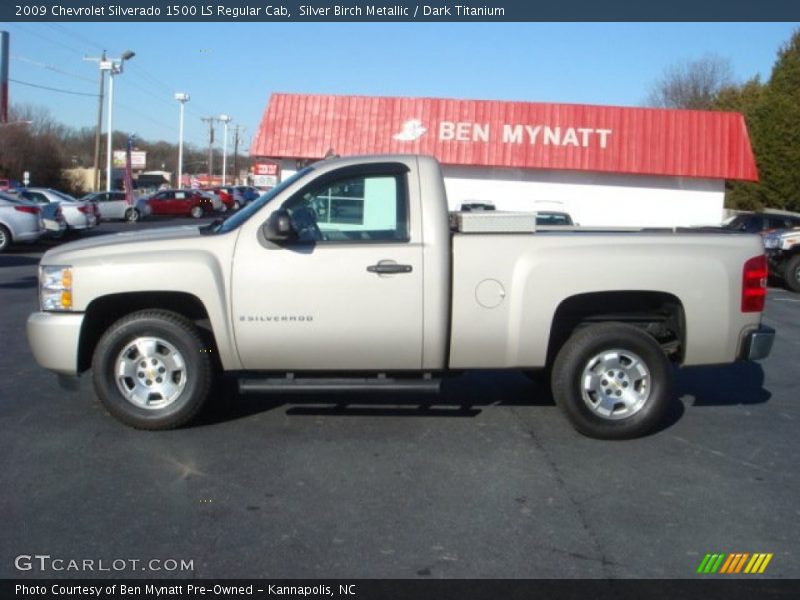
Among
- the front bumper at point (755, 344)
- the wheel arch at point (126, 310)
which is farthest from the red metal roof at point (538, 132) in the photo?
the front bumper at point (755, 344)

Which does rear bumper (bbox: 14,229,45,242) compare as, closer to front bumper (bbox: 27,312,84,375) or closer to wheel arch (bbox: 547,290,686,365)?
front bumper (bbox: 27,312,84,375)

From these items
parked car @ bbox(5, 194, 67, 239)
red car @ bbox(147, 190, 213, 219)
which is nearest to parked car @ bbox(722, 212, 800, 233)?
parked car @ bbox(5, 194, 67, 239)

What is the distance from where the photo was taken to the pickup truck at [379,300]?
6.18 metres

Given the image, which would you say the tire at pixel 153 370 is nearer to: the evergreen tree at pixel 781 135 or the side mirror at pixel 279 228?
the side mirror at pixel 279 228

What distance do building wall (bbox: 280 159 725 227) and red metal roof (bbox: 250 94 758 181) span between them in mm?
1058

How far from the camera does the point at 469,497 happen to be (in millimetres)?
5203

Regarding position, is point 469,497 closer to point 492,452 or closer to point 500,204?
point 492,452

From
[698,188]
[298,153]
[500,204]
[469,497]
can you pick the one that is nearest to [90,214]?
[298,153]

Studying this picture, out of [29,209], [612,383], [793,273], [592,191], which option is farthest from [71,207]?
[612,383]

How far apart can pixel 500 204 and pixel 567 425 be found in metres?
29.1

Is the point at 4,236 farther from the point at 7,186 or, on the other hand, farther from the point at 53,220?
the point at 7,186

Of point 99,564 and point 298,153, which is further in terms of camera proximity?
point 298,153

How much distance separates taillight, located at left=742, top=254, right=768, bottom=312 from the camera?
21.0 ft

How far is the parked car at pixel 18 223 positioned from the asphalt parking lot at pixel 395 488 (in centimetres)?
1592
